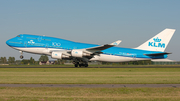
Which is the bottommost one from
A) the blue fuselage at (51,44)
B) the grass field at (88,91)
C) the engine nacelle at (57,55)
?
the grass field at (88,91)

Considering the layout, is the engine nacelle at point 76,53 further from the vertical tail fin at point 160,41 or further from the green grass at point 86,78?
the vertical tail fin at point 160,41

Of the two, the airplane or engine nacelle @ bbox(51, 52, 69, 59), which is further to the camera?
the airplane

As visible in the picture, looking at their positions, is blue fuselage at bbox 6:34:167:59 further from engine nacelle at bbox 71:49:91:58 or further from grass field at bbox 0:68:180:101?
grass field at bbox 0:68:180:101

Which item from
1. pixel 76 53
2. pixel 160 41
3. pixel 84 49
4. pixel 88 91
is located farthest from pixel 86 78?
pixel 160 41

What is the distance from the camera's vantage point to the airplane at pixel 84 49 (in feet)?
142

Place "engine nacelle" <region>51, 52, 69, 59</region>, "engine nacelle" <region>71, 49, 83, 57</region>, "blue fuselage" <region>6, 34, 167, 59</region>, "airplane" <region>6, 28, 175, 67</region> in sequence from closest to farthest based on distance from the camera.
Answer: "engine nacelle" <region>71, 49, 83, 57</region> < "engine nacelle" <region>51, 52, 69, 59</region> < "airplane" <region>6, 28, 175, 67</region> < "blue fuselage" <region>6, 34, 167, 59</region>

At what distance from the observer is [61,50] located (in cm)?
4497

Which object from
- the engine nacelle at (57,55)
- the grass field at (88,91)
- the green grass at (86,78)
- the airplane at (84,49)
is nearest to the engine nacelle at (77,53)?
the airplane at (84,49)

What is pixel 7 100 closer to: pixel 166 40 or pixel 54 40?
pixel 54 40

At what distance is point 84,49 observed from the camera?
44906 mm

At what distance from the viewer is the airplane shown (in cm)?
4332

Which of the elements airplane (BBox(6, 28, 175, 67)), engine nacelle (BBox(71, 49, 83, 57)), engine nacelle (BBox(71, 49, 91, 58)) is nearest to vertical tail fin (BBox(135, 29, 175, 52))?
airplane (BBox(6, 28, 175, 67))

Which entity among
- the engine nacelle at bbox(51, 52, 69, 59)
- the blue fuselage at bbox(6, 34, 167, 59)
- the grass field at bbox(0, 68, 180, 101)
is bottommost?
the grass field at bbox(0, 68, 180, 101)

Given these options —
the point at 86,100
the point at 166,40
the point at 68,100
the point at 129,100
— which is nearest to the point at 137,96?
the point at 129,100
